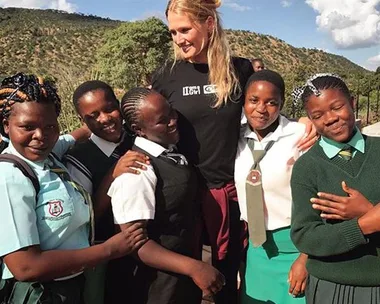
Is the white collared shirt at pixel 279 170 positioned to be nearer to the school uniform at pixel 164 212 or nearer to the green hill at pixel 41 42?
the school uniform at pixel 164 212

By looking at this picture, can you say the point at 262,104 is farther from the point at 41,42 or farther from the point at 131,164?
the point at 41,42

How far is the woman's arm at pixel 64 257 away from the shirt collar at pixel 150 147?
0.35 meters

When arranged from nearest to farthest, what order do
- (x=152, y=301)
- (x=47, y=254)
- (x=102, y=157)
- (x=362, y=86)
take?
(x=47, y=254) → (x=152, y=301) → (x=102, y=157) → (x=362, y=86)

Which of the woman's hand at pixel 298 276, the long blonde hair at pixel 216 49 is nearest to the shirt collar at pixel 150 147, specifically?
the long blonde hair at pixel 216 49

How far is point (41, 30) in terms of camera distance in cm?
4900

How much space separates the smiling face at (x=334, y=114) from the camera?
6.44 ft

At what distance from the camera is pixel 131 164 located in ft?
6.83

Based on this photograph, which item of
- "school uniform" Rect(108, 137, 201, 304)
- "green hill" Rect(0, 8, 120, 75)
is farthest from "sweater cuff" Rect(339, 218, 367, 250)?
"green hill" Rect(0, 8, 120, 75)

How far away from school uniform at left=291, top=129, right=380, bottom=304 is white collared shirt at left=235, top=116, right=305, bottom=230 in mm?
349

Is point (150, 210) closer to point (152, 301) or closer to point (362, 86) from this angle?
point (152, 301)

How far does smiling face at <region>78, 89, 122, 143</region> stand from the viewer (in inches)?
91.5

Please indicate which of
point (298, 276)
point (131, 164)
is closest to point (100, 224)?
point (131, 164)

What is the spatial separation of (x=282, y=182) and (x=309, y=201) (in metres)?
0.45

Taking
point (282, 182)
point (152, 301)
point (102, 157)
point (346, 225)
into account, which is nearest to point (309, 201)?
point (346, 225)
